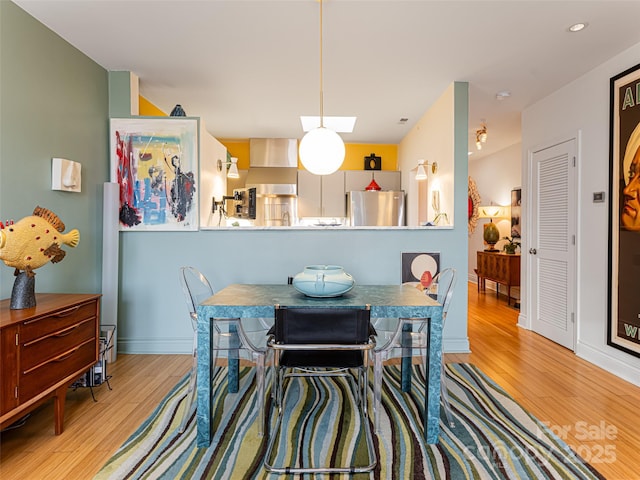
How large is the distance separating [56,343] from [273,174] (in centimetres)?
425

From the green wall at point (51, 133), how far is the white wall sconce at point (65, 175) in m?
0.04

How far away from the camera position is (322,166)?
96.3 inches

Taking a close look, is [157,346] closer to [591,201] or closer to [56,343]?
[56,343]

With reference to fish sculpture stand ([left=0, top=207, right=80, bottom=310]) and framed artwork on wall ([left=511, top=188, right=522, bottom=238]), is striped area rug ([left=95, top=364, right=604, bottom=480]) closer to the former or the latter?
fish sculpture stand ([left=0, top=207, right=80, bottom=310])

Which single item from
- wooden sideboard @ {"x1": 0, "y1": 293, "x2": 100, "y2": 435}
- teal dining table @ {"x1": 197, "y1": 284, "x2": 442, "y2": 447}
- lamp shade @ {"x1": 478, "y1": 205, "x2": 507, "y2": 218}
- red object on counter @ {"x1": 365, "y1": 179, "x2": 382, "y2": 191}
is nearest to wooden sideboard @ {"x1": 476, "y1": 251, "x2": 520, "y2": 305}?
lamp shade @ {"x1": 478, "y1": 205, "x2": 507, "y2": 218}

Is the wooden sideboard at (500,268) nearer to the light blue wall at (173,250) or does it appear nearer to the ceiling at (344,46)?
the ceiling at (344,46)

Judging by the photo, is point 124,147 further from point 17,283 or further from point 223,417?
point 223,417

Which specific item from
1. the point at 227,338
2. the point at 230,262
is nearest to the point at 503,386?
the point at 227,338

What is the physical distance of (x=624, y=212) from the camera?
9.34ft

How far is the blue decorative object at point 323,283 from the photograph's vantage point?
201 cm

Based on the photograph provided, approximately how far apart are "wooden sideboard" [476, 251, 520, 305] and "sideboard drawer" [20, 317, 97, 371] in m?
5.22

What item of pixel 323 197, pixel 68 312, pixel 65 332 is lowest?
pixel 65 332

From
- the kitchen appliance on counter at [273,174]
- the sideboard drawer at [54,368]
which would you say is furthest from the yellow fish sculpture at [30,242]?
the kitchen appliance on counter at [273,174]

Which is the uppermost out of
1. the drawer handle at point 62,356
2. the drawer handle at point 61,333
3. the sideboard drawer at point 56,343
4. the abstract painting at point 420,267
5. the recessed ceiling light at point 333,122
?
the recessed ceiling light at point 333,122
